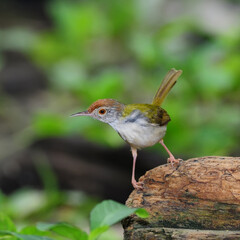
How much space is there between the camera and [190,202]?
3496mm

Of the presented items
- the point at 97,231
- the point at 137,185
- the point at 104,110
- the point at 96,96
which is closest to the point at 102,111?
the point at 104,110

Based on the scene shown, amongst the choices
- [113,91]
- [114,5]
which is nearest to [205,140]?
[113,91]

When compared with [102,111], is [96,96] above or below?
above

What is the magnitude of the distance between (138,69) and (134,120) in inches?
255

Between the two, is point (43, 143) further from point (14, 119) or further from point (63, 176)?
point (14, 119)

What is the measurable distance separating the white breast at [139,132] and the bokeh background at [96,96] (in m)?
2.18

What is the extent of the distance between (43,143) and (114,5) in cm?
466

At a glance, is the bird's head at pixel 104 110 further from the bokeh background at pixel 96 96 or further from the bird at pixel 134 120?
the bokeh background at pixel 96 96

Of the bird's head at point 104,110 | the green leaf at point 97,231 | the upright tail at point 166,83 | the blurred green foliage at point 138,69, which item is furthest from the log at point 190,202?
the blurred green foliage at point 138,69

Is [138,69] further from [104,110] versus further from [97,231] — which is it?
[97,231]

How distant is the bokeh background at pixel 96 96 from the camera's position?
7418 mm

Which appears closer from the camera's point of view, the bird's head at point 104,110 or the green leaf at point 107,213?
the green leaf at point 107,213

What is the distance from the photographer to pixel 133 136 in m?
3.82

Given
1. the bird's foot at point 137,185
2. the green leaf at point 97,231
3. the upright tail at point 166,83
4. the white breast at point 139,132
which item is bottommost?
the green leaf at point 97,231
